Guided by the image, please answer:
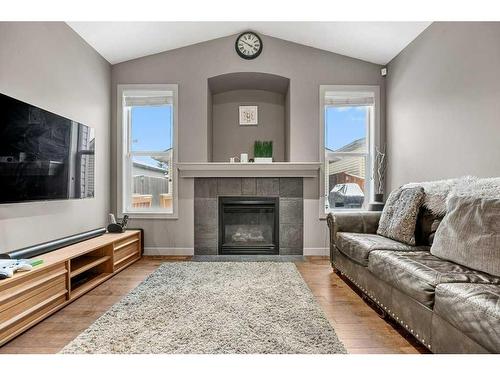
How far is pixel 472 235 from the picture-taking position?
1.86 m

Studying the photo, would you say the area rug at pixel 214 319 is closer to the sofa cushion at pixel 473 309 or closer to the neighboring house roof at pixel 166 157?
the sofa cushion at pixel 473 309

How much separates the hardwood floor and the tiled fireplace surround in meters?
1.12

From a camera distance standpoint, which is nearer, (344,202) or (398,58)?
(398,58)

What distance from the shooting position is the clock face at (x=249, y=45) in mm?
4496

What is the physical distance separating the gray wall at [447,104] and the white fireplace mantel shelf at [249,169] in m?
1.15

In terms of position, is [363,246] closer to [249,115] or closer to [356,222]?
[356,222]

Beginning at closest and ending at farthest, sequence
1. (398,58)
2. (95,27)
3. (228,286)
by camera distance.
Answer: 1. (228,286)
2. (95,27)
3. (398,58)

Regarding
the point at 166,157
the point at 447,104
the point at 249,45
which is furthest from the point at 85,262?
the point at 447,104

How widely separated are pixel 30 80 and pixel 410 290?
3.29 m

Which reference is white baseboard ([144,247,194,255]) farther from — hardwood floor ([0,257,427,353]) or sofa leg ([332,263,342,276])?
sofa leg ([332,263,342,276])

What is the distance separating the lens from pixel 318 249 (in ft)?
14.8

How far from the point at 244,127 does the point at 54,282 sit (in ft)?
10.8
